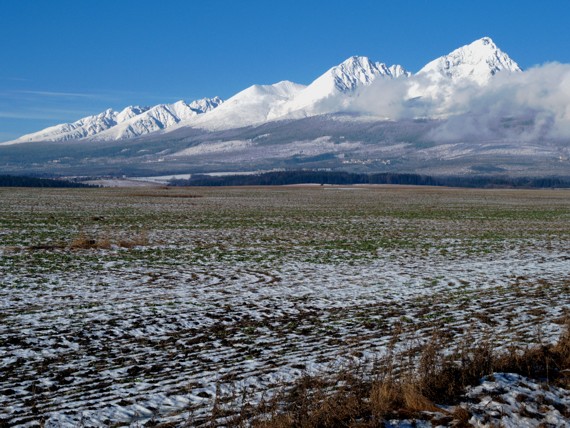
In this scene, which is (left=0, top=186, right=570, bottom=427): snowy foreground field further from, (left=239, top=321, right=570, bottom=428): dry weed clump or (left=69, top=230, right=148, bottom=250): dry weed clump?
(left=239, top=321, right=570, bottom=428): dry weed clump

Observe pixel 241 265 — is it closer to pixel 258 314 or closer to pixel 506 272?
pixel 258 314

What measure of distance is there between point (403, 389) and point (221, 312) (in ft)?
22.2

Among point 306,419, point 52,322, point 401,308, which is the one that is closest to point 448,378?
point 306,419

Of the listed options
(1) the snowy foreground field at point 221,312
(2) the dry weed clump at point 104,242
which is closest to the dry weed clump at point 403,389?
(1) the snowy foreground field at point 221,312

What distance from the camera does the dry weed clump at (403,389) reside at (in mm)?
7586

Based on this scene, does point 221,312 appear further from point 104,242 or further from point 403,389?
point 104,242

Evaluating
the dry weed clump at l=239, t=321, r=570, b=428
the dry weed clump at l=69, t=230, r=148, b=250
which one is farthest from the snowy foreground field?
the dry weed clump at l=239, t=321, r=570, b=428

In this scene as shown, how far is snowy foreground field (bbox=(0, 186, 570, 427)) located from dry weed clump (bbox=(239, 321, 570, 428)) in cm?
57

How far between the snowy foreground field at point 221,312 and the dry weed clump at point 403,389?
573mm

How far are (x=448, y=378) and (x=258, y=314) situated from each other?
6.09 metres

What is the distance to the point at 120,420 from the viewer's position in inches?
309

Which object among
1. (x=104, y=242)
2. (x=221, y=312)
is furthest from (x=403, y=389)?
(x=104, y=242)

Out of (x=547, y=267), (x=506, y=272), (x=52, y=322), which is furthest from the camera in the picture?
(x=547, y=267)

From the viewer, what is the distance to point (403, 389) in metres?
8.26
